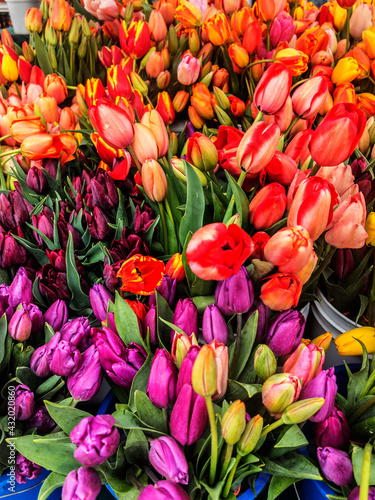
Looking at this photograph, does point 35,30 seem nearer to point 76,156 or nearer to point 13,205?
point 76,156

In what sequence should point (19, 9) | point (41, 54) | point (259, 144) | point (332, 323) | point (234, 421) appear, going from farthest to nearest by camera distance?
point (19, 9), point (41, 54), point (332, 323), point (259, 144), point (234, 421)

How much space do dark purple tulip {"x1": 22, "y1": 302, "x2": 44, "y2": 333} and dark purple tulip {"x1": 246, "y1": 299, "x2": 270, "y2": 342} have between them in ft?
0.76

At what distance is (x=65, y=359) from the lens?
1.21 feet

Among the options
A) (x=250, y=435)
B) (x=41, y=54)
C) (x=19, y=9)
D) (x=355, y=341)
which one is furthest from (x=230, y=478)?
(x=19, y=9)

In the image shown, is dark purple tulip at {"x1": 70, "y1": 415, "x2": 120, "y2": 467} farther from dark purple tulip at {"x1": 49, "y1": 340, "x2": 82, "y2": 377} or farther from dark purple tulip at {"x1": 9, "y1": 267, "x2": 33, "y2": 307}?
dark purple tulip at {"x1": 9, "y1": 267, "x2": 33, "y2": 307}

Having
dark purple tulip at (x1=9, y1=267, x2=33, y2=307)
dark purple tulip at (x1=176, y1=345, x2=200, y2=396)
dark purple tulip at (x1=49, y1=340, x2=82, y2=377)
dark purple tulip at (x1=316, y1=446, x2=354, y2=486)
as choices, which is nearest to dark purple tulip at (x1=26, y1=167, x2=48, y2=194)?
dark purple tulip at (x1=9, y1=267, x2=33, y2=307)

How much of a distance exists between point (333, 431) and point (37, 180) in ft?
1.64

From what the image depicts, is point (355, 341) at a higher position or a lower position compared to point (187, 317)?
lower

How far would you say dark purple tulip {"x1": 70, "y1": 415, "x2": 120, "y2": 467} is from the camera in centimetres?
28

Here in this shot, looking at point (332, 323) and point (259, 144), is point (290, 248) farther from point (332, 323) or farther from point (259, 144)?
point (332, 323)

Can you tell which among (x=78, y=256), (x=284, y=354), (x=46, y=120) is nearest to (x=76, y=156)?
(x=46, y=120)

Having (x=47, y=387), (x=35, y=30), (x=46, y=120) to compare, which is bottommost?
(x=47, y=387)

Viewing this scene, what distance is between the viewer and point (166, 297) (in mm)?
426

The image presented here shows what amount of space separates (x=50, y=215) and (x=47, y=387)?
9.1 inches
